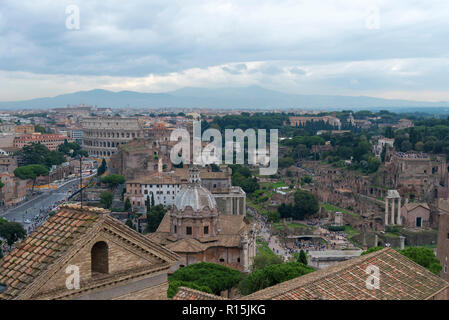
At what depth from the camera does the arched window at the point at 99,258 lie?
905 centimetres

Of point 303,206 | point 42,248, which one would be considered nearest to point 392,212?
point 303,206

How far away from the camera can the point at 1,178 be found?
Result: 49.8 m

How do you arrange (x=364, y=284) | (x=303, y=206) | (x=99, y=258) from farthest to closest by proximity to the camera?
(x=303, y=206) → (x=364, y=284) → (x=99, y=258)

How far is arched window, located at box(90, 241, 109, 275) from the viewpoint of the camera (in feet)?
29.7

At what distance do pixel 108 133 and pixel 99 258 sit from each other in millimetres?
78233

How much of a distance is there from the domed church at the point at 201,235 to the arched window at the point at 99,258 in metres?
19.9

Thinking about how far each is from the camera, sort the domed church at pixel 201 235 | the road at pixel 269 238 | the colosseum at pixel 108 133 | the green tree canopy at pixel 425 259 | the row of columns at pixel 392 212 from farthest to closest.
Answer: the colosseum at pixel 108 133, the row of columns at pixel 392 212, the road at pixel 269 238, the domed church at pixel 201 235, the green tree canopy at pixel 425 259

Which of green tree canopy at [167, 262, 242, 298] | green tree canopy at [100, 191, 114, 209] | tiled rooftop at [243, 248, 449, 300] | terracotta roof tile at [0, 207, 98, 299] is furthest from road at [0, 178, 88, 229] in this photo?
terracotta roof tile at [0, 207, 98, 299]

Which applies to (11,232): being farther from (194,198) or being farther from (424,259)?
(424,259)

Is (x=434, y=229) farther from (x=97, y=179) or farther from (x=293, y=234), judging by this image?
(x=97, y=179)

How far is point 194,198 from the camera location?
30.5 metres

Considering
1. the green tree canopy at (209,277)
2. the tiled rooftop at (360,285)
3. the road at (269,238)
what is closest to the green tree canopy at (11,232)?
the green tree canopy at (209,277)

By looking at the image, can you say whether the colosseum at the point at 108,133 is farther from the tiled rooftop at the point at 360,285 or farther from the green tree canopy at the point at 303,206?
the tiled rooftop at the point at 360,285
